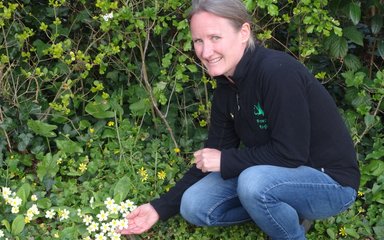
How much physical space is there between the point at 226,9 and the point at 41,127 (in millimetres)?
1490

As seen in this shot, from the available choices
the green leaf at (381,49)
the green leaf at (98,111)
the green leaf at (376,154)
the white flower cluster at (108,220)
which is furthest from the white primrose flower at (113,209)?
the green leaf at (381,49)

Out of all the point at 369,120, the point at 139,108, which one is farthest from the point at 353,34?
the point at 139,108

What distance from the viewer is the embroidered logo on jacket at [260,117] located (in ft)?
8.41

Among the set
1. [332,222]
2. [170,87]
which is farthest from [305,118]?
[170,87]

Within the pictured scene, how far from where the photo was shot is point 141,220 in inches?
112

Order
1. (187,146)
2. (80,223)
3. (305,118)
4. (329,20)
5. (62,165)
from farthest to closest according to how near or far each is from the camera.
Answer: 1. (187,146)
2. (62,165)
3. (329,20)
4. (80,223)
5. (305,118)

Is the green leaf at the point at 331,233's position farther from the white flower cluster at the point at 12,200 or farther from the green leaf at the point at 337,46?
the white flower cluster at the point at 12,200

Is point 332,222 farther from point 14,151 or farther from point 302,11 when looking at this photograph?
point 14,151

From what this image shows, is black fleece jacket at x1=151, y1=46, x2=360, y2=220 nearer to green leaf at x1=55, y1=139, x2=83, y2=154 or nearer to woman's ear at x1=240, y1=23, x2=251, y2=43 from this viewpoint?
woman's ear at x1=240, y1=23, x2=251, y2=43

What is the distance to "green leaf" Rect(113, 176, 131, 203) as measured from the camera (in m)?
2.99

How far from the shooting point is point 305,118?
2.45 m

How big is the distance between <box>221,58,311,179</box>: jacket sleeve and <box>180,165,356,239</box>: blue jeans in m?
0.08

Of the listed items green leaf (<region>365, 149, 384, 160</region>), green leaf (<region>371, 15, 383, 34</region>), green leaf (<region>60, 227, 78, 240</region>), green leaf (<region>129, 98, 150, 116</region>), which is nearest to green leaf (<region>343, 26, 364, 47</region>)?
green leaf (<region>371, 15, 383, 34</region>)

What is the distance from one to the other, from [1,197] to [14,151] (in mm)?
596
